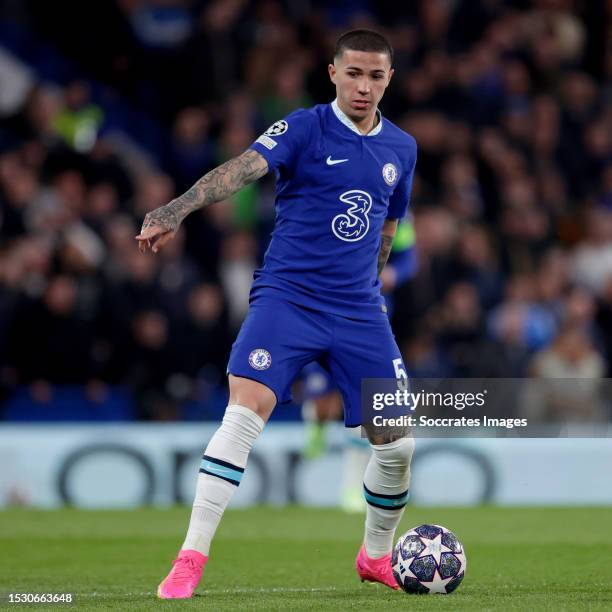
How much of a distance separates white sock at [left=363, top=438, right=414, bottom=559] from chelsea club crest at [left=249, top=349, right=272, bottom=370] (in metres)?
0.69

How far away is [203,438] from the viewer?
12.5m

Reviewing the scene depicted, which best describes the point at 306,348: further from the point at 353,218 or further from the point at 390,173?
the point at 390,173

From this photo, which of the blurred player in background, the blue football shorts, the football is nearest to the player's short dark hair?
the blue football shorts

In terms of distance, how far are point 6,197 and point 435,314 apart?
4195 mm

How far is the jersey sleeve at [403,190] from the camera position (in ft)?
21.8

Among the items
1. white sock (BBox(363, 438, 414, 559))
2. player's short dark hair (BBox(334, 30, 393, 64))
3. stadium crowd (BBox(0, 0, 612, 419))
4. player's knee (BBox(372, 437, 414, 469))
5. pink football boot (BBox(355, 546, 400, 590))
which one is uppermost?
stadium crowd (BBox(0, 0, 612, 419))

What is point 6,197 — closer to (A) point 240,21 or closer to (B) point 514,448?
(A) point 240,21

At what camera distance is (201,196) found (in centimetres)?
586

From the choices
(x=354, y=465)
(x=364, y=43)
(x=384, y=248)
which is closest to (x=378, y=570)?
(x=384, y=248)

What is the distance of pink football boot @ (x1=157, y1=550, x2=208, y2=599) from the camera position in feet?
19.5

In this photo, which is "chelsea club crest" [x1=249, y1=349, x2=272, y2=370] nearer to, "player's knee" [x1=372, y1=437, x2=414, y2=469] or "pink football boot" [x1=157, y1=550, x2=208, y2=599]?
"player's knee" [x1=372, y1=437, x2=414, y2=469]

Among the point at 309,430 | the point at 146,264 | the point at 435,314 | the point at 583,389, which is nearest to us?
the point at 583,389

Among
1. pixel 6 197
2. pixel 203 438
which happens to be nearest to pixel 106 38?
pixel 6 197

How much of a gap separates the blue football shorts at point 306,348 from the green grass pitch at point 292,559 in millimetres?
902
